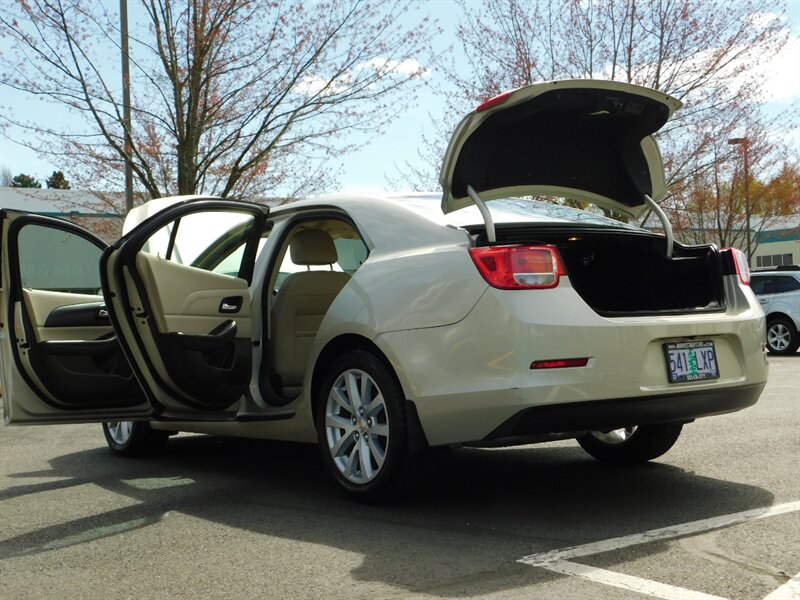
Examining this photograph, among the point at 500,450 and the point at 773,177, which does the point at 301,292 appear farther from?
the point at 773,177

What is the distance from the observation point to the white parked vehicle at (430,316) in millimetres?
4082

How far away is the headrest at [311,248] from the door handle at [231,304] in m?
0.47

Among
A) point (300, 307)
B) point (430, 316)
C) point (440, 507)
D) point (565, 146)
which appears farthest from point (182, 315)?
point (565, 146)

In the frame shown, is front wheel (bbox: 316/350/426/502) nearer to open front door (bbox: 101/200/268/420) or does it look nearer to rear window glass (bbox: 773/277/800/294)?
open front door (bbox: 101/200/268/420)

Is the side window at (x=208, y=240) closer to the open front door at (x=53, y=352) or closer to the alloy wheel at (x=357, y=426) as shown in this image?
the open front door at (x=53, y=352)

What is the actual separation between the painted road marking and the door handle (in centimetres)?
248

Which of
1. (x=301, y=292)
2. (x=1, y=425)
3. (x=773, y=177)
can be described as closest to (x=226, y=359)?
(x=301, y=292)

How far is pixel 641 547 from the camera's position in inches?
147

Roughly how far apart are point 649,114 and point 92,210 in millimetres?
18274

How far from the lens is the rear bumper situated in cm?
399

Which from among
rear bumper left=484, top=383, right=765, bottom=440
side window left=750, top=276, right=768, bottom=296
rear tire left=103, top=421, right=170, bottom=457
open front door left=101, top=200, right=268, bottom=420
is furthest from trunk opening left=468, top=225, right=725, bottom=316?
side window left=750, top=276, right=768, bottom=296

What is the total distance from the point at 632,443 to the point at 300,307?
7.09ft

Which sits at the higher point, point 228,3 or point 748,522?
point 228,3

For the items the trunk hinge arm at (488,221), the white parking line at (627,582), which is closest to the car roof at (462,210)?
the trunk hinge arm at (488,221)
